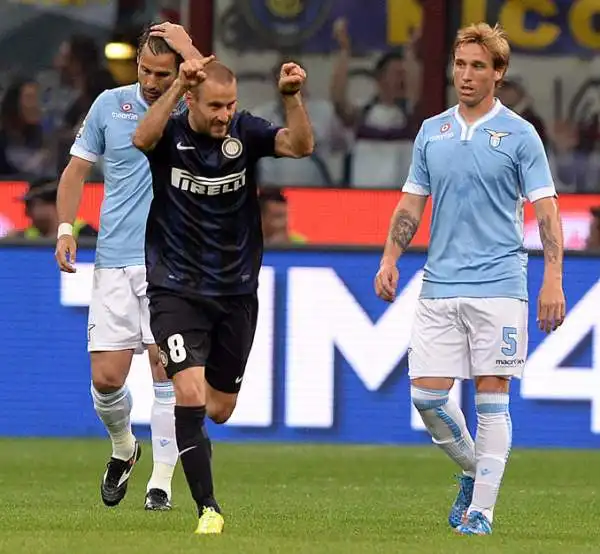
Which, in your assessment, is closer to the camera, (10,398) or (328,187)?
(10,398)

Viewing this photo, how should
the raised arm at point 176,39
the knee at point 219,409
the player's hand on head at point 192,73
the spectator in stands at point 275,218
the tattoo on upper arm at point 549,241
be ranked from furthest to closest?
the spectator in stands at point 275,218 → the raised arm at point 176,39 → the knee at point 219,409 → the tattoo on upper arm at point 549,241 → the player's hand on head at point 192,73

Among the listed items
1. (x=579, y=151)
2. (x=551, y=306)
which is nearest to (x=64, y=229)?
(x=551, y=306)

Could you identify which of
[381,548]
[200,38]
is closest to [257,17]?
[200,38]

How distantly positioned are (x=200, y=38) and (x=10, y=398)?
346 centimetres

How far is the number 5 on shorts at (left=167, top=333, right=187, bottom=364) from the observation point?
344 inches

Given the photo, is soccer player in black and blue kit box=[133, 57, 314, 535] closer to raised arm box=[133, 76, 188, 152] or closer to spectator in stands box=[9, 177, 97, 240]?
raised arm box=[133, 76, 188, 152]

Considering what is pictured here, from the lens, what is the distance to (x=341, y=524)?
9.55 meters

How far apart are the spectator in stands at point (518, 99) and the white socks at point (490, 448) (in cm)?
766

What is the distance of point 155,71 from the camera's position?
1011 centimetres

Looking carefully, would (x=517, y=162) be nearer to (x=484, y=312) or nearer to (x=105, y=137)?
(x=484, y=312)

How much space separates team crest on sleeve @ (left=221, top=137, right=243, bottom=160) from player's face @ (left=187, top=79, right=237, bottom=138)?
46mm

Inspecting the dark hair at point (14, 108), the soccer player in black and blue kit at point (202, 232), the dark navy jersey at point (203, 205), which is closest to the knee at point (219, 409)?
the soccer player in black and blue kit at point (202, 232)

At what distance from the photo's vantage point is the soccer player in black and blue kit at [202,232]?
28.3 ft

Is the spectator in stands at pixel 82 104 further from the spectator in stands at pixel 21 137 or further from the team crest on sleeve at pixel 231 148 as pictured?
the team crest on sleeve at pixel 231 148
